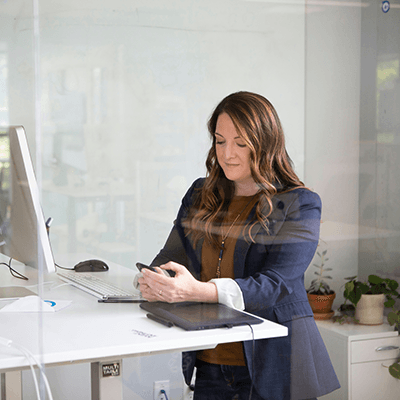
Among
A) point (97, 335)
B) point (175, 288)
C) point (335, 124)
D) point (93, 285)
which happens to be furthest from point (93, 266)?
point (335, 124)

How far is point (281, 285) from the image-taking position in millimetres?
1358

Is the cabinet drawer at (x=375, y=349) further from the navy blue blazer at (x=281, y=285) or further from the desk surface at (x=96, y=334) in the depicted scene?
the desk surface at (x=96, y=334)

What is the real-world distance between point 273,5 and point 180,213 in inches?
26.6

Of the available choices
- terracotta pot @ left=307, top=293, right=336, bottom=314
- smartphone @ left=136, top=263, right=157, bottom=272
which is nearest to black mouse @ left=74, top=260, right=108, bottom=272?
smartphone @ left=136, top=263, right=157, bottom=272

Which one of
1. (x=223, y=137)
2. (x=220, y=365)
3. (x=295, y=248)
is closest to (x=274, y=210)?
(x=295, y=248)

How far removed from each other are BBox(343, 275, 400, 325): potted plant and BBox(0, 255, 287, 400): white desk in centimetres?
50

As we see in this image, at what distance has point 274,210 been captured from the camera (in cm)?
142

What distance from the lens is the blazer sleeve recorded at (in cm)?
133

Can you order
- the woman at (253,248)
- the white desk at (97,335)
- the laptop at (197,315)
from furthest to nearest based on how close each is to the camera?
the woman at (253,248)
the laptop at (197,315)
the white desk at (97,335)

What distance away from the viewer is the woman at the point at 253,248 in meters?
1.37

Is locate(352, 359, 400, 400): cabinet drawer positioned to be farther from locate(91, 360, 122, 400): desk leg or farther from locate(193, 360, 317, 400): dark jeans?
locate(91, 360, 122, 400): desk leg

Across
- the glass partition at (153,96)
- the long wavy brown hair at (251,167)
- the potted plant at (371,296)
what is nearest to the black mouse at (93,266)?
the glass partition at (153,96)

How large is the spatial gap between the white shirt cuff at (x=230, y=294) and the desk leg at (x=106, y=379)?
30 centimetres

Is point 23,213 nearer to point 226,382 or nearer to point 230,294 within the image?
point 230,294
